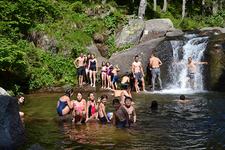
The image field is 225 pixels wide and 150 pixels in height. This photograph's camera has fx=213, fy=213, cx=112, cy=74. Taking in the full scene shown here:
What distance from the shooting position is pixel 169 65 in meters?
15.2

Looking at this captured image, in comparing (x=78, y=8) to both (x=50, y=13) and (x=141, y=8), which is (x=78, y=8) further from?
(x=141, y=8)

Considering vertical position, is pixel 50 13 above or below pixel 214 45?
above

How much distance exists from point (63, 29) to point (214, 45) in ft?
40.6

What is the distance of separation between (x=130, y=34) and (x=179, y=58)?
623 cm

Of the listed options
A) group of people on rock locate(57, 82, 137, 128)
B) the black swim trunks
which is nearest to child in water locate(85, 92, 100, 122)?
group of people on rock locate(57, 82, 137, 128)

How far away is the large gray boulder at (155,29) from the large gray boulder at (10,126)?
53.7 ft

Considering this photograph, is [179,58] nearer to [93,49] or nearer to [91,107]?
[93,49]

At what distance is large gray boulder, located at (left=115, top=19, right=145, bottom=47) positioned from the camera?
19.9 metres

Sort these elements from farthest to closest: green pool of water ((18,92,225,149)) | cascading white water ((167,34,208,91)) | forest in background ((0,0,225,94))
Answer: forest in background ((0,0,225,94)) → cascading white water ((167,34,208,91)) → green pool of water ((18,92,225,149))

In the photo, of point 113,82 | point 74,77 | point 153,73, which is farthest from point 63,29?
point 153,73

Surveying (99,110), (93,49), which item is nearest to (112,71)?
(93,49)

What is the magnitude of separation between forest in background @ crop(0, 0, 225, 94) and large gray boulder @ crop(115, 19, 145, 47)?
1.86 feet

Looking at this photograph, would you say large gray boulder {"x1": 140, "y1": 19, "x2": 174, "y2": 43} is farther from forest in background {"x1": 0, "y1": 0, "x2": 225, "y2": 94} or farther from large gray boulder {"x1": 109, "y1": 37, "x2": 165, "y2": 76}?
large gray boulder {"x1": 109, "y1": 37, "x2": 165, "y2": 76}

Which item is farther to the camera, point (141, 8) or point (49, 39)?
point (141, 8)
